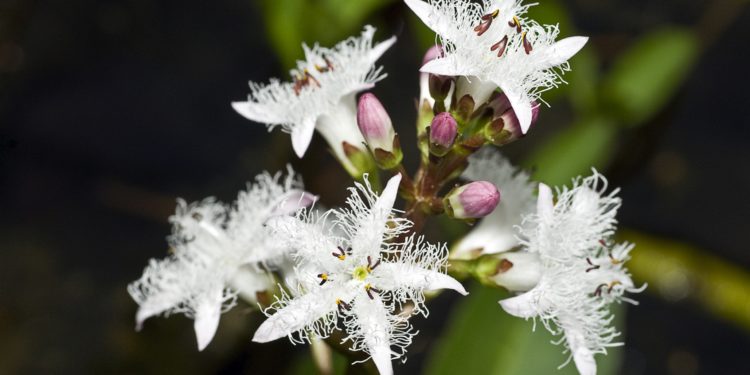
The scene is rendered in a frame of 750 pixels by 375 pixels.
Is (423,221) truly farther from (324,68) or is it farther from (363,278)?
(324,68)

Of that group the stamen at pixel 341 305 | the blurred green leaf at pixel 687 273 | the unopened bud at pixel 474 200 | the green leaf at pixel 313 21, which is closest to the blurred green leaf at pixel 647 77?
the blurred green leaf at pixel 687 273

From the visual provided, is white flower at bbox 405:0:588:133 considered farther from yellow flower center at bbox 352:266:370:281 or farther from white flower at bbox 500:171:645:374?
yellow flower center at bbox 352:266:370:281

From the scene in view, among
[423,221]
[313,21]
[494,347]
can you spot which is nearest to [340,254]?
[423,221]

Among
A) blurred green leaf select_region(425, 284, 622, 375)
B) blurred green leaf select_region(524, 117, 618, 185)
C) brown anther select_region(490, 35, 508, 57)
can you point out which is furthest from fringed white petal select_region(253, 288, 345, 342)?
blurred green leaf select_region(524, 117, 618, 185)

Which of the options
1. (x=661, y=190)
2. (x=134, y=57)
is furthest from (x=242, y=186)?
(x=661, y=190)

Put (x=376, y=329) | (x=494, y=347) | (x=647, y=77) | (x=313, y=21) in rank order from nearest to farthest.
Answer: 1. (x=376, y=329)
2. (x=494, y=347)
3. (x=313, y=21)
4. (x=647, y=77)

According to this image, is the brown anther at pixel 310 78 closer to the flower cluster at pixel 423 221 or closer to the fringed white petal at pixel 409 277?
the flower cluster at pixel 423 221

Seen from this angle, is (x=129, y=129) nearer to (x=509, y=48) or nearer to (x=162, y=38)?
(x=162, y=38)
